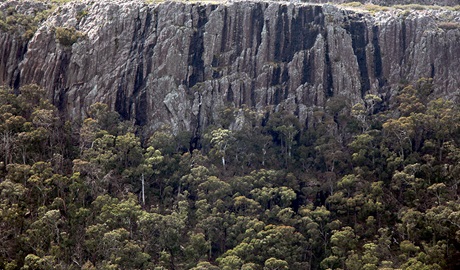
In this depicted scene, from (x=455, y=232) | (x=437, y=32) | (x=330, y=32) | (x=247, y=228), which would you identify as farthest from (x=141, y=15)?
(x=455, y=232)

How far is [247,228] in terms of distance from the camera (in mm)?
Answer: 67000

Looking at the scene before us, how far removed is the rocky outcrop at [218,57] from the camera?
8012 cm

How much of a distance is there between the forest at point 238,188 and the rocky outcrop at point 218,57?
226 cm

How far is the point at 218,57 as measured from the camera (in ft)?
274

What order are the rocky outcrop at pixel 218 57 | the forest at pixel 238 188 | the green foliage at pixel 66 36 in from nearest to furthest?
the forest at pixel 238 188 < the green foliage at pixel 66 36 < the rocky outcrop at pixel 218 57

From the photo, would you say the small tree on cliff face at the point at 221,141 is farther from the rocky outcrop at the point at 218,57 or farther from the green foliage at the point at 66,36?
the green foliage at the point at 66,36

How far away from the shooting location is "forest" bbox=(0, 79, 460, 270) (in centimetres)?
6169

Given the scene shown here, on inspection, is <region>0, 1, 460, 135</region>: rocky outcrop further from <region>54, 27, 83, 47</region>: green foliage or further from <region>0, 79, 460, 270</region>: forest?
<region>0, 79, 460, 270</region>: forest

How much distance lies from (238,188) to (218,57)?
1931cm

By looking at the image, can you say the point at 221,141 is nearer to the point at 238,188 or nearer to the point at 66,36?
the point at 238,188

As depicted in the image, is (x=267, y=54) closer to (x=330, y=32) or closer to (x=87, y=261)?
(x=330, y=32)

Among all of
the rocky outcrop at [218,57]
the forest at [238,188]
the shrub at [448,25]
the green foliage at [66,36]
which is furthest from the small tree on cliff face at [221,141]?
the shrub at [448,25]

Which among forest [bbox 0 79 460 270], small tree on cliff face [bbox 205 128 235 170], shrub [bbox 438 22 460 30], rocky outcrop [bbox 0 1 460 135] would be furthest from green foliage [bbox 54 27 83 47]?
shrub [bbox 438 22 460 30]

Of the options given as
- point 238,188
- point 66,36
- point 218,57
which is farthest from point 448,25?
point 66,36
